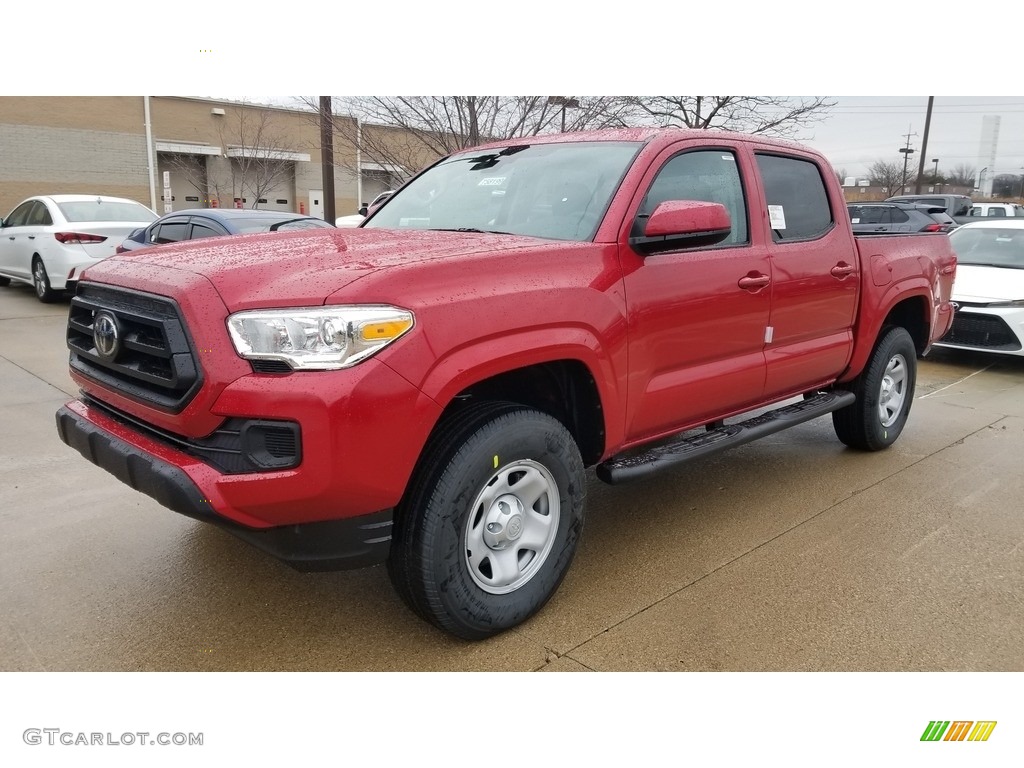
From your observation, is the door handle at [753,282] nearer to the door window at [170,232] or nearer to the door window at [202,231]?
the door window at [202,231]

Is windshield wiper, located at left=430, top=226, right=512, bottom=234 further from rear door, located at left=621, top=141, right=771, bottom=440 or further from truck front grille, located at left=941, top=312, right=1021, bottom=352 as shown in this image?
truck front grille, located at left=941, top=312, right=1021, bottom=352

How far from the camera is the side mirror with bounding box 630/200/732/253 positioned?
3123 mm

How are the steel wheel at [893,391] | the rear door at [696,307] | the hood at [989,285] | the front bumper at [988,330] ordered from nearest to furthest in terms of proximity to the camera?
the rear door at [696,307] < the steel wheel at [893,391] < the front bumper at [988,330] < the hood at [989,285]

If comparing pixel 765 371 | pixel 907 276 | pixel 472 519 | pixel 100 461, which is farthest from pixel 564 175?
pixel 907 276

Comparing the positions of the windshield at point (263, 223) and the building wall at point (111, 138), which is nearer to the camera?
the windshield at point (263, 223)

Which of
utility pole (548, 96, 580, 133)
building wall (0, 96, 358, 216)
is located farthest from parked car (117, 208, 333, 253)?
building wall (0, 96, 358, 216)

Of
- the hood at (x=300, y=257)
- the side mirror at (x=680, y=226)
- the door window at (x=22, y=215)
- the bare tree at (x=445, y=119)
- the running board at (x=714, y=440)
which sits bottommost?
the running board at (x=714, y=440)

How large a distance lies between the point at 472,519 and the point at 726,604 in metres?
1.21

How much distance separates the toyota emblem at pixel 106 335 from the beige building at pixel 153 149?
23.9m

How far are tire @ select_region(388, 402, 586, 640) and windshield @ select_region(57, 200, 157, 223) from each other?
10545 mm

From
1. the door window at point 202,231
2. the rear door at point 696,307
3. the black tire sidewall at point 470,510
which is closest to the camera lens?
the black tire sidewall at point 470,510

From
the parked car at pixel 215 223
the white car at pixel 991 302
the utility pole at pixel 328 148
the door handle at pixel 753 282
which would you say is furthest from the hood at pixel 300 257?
the utility pole at pixel 328 148

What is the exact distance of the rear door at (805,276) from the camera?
13.4 ft

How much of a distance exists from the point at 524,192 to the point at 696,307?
982 mm
